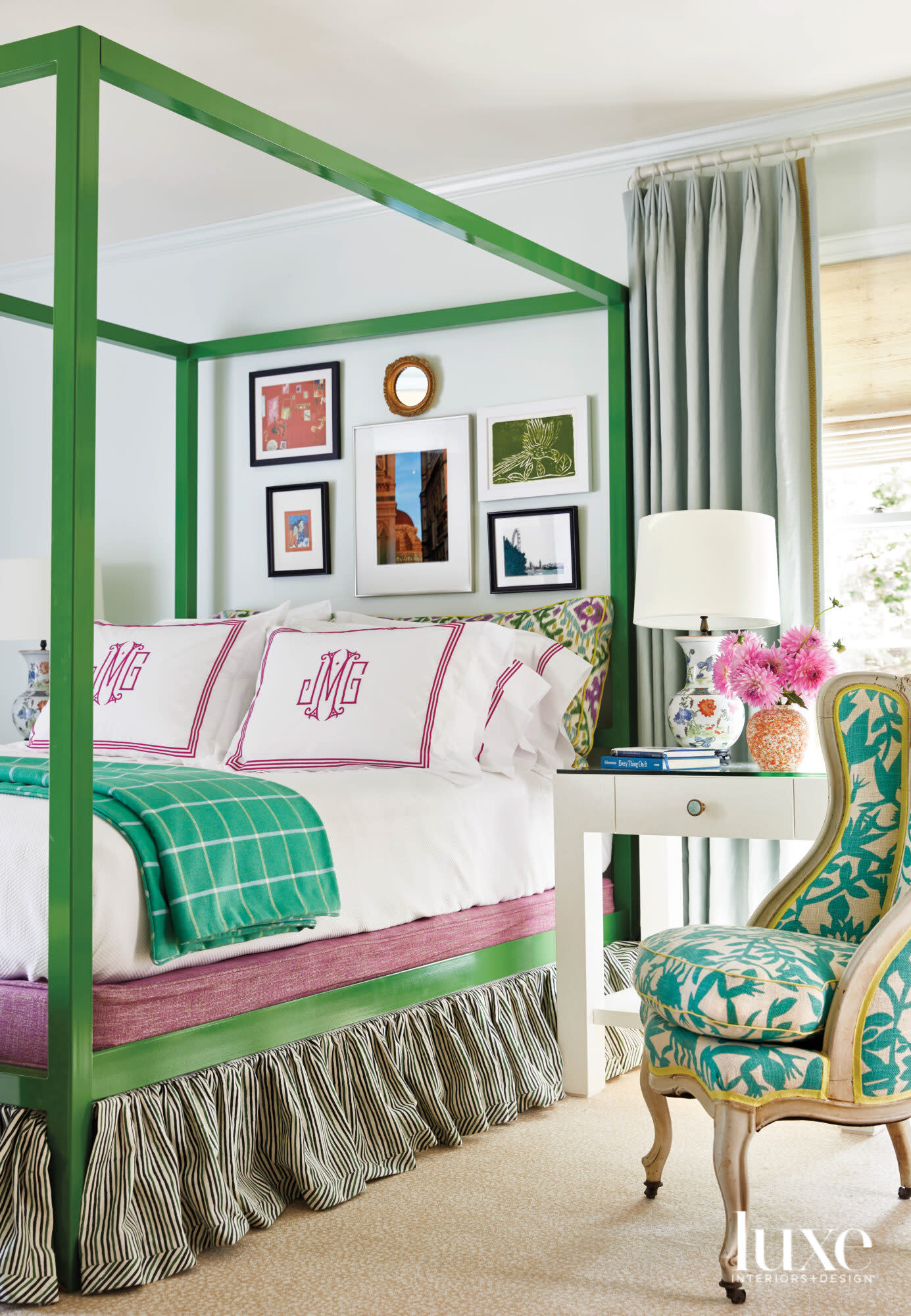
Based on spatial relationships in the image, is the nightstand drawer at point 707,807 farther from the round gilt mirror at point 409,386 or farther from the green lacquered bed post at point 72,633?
the round gilt mirror at point 409,386

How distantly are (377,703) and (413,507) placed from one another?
114 cm

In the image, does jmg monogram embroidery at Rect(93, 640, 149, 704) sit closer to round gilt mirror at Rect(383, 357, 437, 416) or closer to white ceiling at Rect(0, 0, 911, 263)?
round gilt mirror at Rect(383, 357, 437, 416)

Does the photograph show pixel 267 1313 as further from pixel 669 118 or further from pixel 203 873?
pixel 669 118

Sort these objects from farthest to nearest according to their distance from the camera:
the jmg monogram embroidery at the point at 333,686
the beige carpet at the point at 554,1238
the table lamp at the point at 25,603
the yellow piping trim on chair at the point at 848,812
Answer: the table lamp at the point at 25,603 → the jmg monogram embroidery at the point at 333,686 → the yellow piping trim on chair at the point at 848,812 → the beige carpet at the point at 554,1238

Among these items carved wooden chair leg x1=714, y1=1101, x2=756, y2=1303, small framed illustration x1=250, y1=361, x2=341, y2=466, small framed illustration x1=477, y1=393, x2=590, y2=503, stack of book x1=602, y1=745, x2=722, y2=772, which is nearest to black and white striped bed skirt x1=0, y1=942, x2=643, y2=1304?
stack of book x1=602, y1=745, x2=722, y2=772

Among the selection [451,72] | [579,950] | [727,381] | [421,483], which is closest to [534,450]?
[421,483]

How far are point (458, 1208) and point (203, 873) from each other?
741mm

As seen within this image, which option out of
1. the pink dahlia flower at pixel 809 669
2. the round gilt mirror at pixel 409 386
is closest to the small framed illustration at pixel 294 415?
the round gilt mirror at pixel 409 386

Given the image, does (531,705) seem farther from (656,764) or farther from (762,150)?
(762,150)

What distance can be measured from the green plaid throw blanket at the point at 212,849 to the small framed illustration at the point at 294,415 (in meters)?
2.02

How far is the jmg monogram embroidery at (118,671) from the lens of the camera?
11.6 ft

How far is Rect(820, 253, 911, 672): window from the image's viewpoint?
359 cm

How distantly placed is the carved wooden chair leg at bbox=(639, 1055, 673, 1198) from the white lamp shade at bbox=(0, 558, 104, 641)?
252cm

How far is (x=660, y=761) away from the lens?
118 inches
